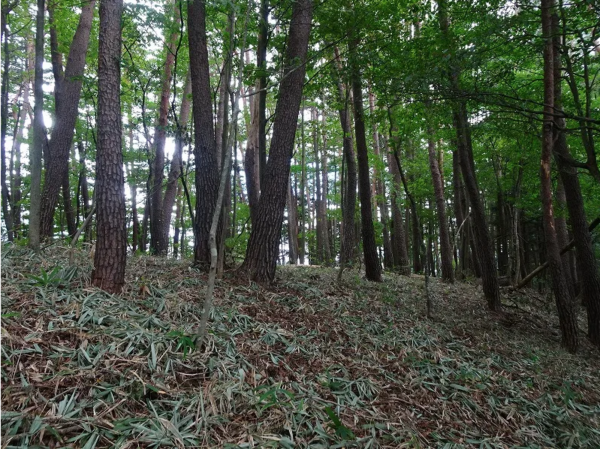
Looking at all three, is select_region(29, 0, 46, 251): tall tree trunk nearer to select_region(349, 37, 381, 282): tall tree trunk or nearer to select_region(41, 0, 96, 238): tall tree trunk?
select_region(41, 0, 96, 238): tall tree trunk

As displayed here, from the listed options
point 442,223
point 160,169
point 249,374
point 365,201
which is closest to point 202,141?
point 249,374

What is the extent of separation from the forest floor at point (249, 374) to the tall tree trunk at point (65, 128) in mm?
1614

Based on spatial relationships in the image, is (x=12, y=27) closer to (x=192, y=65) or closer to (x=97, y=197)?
(x=192, y=65)

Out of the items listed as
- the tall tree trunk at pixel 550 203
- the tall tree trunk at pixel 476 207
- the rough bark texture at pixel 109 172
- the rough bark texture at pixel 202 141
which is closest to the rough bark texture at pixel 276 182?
the rough bark texture at pixel 202 141

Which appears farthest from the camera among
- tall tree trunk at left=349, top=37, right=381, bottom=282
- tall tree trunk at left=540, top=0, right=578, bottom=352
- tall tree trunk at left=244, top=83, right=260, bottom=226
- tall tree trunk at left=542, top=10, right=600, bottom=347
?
tall tree trunk at left=349, top=37, right=381, bottom=282

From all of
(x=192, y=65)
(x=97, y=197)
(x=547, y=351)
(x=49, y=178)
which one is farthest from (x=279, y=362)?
(x=49, y=178)

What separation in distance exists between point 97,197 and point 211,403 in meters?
2.34

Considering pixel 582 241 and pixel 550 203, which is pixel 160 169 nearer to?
pixel 550 203

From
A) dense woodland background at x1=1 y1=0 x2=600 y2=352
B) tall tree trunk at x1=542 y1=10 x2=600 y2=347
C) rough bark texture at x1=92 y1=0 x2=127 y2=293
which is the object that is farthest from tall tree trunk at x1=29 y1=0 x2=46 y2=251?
tall tree trunk at x1=542 y1=10 x2=600 y2=347

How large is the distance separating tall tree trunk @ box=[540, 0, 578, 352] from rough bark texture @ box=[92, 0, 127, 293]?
5.78 metres

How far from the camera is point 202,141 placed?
536cm

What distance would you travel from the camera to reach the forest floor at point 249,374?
2211 millimetres

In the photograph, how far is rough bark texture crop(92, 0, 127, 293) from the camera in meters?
3.58

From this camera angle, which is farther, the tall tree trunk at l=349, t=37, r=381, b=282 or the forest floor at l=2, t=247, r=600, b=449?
the tall tree trunk at l=349, t=37, r=381, b=282
